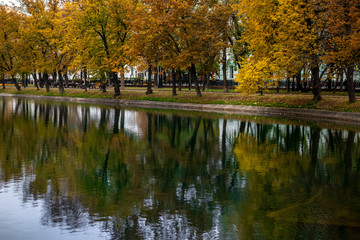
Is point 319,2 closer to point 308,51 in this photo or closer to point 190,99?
point 308,51

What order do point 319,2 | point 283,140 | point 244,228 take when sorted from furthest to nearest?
point 319,2 → point 283,140 → point 244,228

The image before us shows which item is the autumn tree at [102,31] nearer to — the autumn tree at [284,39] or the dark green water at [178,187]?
the autumn tree at [284,39]

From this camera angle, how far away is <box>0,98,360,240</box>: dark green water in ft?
23.4

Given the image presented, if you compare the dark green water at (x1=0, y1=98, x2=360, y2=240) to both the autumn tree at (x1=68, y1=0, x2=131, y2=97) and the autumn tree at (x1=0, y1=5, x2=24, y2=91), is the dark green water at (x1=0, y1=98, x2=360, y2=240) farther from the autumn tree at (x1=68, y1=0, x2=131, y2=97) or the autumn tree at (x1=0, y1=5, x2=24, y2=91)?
the autumn tree at (x1=0, y1=5, x2=24, y2=91)

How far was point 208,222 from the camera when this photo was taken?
7.38 m

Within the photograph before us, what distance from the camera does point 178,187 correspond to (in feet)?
A: 32.1

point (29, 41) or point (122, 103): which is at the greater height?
point (29, 41)

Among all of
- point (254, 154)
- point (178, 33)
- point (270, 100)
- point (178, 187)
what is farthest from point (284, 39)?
point (178, 187)

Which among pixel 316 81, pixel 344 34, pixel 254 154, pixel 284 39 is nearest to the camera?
pixel 254 154

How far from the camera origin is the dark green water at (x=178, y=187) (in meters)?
7.13

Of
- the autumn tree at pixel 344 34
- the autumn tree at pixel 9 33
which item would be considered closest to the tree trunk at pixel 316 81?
the autumn tree at pixel 344 34

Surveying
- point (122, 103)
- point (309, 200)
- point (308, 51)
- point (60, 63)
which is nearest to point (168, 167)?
point (309, 200)

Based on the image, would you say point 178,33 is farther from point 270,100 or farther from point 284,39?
point 284,39

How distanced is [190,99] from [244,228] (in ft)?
116
